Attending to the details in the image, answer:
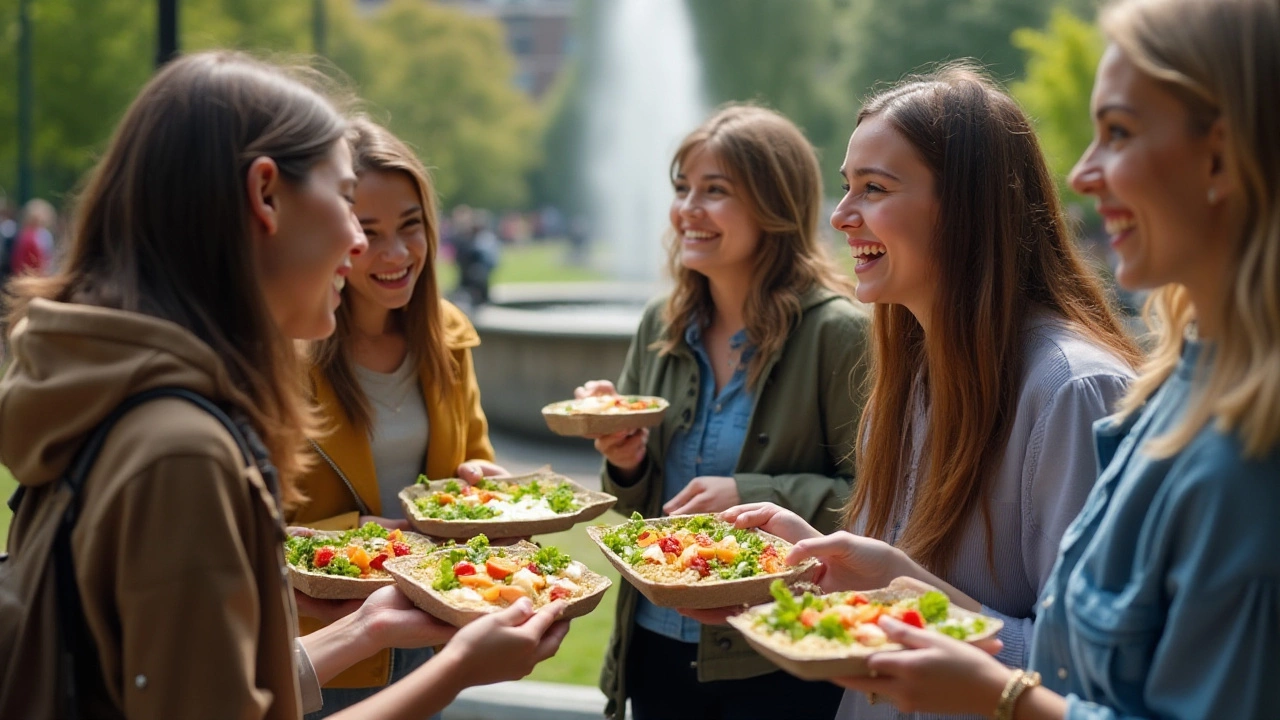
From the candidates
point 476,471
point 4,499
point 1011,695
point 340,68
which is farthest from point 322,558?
point 340,68

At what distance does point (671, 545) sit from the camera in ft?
11.9

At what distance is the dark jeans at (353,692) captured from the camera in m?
3.86

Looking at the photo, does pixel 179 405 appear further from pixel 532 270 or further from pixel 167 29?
pixel 532 270

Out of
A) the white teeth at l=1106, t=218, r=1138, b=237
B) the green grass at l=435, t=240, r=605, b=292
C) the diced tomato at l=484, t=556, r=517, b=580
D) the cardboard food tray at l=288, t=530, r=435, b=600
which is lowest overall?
the green grass at l=435, t=240, r=605, b=292

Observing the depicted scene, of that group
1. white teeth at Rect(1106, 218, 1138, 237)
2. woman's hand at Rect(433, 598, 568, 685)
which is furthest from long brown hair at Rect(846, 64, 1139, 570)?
woman's hand at Rect(433, 598, 568, 685)

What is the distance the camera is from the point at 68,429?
208cm

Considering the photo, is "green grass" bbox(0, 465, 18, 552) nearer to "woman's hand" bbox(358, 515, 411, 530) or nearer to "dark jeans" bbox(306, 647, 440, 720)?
"woman's hand" bbox(358, 515, 411, 530)

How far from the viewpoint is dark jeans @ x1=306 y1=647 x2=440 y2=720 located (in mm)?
3858

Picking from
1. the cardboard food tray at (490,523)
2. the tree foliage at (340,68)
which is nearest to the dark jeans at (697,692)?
the cardboard food tray at (490,523)

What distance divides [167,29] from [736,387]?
3611 millimetres

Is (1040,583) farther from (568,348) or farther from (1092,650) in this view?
(568,348)

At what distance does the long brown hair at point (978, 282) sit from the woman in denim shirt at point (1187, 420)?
70cm

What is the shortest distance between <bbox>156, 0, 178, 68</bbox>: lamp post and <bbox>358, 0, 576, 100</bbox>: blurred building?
332ft

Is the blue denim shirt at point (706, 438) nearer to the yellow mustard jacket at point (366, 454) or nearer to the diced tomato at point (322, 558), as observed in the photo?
the yellow mustard jacket at point (366, 454)
